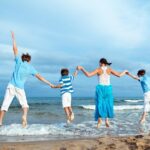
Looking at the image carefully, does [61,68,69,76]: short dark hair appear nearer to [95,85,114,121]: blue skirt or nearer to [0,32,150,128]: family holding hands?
[0,32,150,128]: family holding hands

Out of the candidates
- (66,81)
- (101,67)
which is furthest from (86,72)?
(66,81)

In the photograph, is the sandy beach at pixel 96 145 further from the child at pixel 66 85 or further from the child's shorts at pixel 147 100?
the child's shorts at pixel 147 100

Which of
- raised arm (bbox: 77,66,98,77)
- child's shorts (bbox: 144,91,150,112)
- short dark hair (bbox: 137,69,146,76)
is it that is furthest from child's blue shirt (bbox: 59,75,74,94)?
child's shorts (bbox: 144,91,150,112)

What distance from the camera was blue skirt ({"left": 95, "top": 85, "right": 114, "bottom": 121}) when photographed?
10766 millimetres

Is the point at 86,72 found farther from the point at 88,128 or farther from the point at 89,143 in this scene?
the point at 89,143

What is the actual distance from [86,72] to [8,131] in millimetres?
2663

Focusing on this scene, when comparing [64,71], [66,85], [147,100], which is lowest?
[147,100]

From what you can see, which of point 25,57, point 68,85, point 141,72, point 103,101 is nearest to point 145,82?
point 141,72

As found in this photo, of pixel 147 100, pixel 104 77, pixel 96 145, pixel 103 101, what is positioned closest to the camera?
pixel 96 145

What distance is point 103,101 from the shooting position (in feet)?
35.6

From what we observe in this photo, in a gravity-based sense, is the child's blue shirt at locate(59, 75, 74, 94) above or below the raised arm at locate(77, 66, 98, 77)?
below

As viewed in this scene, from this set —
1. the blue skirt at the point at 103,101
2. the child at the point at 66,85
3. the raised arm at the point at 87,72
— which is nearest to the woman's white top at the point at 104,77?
the blue skirt at the point at 103,101

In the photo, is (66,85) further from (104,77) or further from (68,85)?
(104,77)

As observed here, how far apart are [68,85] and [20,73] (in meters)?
2.03
